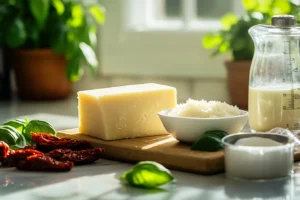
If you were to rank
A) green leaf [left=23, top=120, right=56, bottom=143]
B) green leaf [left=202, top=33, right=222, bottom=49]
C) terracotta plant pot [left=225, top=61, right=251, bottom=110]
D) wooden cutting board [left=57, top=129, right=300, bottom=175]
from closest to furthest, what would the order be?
wooden cutting board [left=57, top=129, right=300, bottom=175] < green leaf [left=23, top=120, right=56, bottom=143] < terracotta plant pot [left=225, top=61, right=251, bottom=110] < green leaf [left=202, top=33, right=222, bottom=49]

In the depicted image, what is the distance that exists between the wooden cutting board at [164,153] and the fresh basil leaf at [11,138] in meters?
0.09

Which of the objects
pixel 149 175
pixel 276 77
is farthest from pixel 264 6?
pixel 149 175

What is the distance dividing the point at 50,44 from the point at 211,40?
1.68ft

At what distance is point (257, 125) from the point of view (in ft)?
4.71

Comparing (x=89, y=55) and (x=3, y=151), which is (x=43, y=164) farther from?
(x=89, y=55)

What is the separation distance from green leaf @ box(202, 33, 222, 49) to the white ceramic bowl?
A: 33.9 inches

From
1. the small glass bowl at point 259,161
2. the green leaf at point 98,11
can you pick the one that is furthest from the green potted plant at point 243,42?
the small glass bowl at point 259,161

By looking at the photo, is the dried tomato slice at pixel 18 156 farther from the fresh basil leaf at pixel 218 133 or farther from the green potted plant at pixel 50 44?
the green potted plant at pixel 50 44

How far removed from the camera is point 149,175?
3.71ft

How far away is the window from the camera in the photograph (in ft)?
7.86

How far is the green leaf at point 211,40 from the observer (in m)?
2.21

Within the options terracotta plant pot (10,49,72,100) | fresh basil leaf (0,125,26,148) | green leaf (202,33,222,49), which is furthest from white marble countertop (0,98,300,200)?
terracotta plant pot (10,49,72,100)

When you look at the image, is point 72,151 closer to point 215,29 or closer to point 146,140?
point 146,140

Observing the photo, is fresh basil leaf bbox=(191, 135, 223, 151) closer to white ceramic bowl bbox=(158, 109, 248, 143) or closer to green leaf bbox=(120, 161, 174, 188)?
white ceramic bowl bbox=(158, 109, 248, 143)
